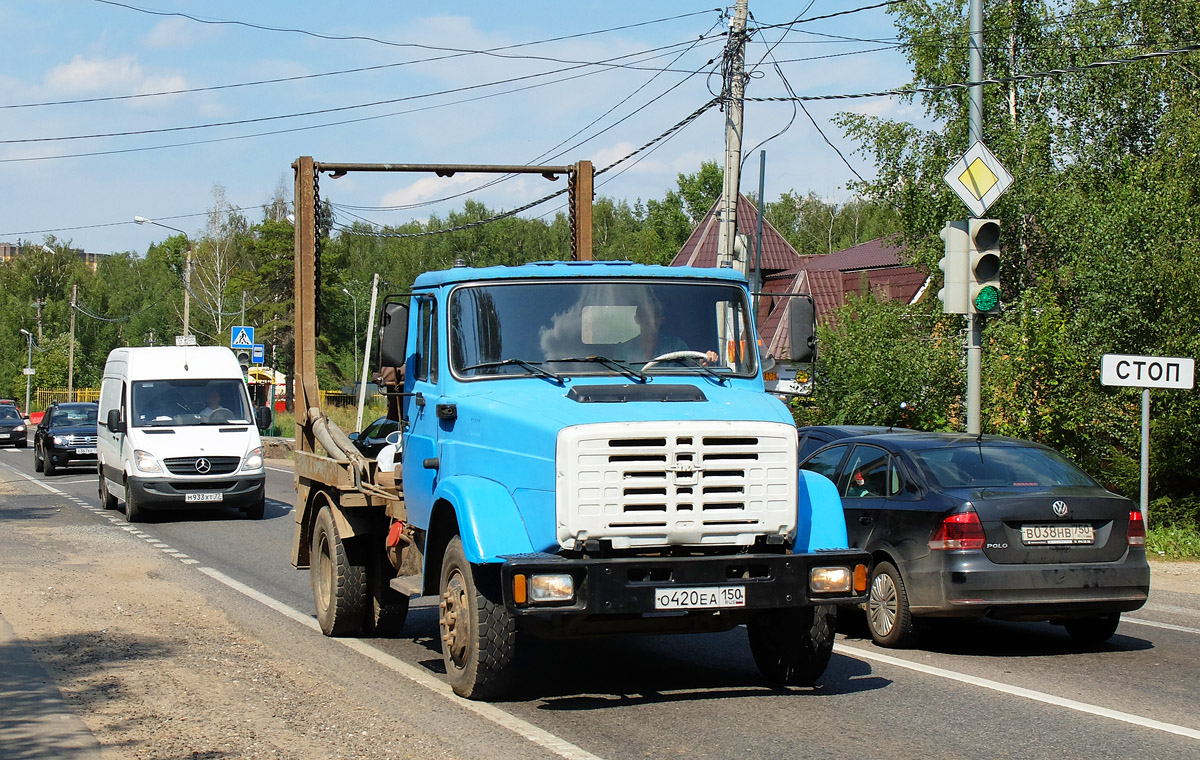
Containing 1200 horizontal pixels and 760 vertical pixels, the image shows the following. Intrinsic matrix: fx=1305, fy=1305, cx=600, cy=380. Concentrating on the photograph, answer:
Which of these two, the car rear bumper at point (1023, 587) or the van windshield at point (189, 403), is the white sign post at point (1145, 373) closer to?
the car rear bumper at point (1023, 587)

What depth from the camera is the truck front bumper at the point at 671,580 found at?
6195 mm

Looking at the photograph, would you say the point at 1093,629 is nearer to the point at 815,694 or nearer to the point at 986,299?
the point at 815,694

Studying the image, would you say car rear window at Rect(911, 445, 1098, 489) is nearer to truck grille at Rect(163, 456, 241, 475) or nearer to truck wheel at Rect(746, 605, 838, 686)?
truck wheel at Rect(746, 605, 838, 686)

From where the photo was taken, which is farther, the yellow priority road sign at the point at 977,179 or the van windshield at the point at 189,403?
the van windshield at the point at 189,403

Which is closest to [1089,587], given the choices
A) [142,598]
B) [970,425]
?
[970,425]

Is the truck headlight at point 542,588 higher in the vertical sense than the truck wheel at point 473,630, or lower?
higher

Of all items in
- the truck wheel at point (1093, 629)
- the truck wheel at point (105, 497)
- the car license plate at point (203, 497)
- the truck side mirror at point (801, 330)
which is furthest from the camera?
the truck wheel at point (105, 497)

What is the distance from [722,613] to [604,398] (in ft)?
4.10

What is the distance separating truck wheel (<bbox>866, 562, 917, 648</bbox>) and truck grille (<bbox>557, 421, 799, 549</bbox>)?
2.63 meters

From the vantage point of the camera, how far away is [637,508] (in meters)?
6.40

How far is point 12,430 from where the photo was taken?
50.0 metres

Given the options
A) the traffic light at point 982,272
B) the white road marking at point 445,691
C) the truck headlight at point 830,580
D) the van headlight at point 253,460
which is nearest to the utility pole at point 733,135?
the traffic light at point 982,272

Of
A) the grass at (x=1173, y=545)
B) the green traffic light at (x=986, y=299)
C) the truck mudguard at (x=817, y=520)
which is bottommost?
the grass at (x=1173, y=545)

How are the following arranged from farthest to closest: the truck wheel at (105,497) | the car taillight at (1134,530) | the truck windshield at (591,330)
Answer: the truck wheel at (105,497)
the car taillight at (1134,530)
the truck windshield at (591,330)
